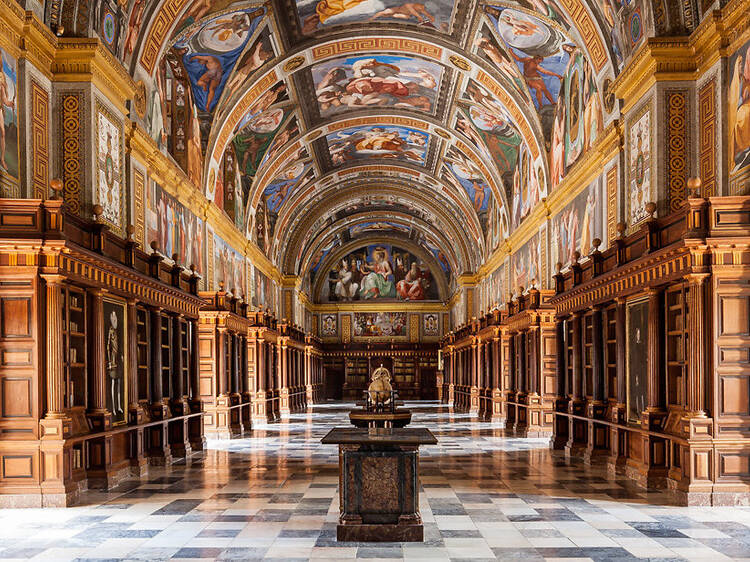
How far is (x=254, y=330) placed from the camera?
27016 millimetres

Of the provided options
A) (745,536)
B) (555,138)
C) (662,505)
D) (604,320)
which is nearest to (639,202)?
(604,320)

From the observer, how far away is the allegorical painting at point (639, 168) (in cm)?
1344

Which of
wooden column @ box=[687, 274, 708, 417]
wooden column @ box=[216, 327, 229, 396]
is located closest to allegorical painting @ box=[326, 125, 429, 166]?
wooden column @ box=[216, 327, 229, 396]

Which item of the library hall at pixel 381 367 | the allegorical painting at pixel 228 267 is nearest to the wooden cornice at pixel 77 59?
the library hall at pixel 381 367

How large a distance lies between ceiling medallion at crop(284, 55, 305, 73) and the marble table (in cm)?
1615

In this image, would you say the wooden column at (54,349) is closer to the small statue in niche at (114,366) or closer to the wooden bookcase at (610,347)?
the small statue in niche at (114,366)

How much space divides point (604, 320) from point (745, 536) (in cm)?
686

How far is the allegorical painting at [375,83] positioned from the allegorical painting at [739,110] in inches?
537

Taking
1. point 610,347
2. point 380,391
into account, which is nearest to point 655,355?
point 610,347

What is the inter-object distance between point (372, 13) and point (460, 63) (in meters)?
3.25

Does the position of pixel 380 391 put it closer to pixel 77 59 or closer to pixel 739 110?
pixel 739 110

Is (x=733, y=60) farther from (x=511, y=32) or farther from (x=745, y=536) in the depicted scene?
(x=511, y=32)

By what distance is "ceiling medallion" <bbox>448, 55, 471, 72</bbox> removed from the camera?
22.7 m

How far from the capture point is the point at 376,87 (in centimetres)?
2681
